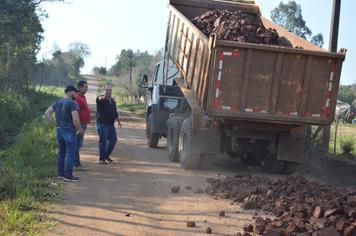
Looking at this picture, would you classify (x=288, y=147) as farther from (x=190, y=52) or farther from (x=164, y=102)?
(x=164, y=102)

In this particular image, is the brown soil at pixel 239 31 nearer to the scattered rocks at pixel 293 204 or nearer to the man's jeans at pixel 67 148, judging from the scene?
the scattered rocks at pixel 293 204

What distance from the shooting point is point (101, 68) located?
325 ft

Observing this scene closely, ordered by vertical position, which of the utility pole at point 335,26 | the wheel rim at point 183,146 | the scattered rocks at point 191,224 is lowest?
the scattered rocks at point 191,224

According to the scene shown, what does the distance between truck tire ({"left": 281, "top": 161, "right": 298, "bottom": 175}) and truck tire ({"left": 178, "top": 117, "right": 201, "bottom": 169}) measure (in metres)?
1.91

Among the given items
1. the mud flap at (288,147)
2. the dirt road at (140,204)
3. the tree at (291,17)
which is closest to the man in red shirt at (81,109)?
the dirt road at (140,204)

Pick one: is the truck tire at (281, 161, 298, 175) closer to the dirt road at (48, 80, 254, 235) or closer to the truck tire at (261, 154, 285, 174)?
the truck tire at (261, 154, 285, 174)

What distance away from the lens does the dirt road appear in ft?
20.5

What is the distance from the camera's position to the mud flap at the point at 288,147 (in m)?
10.7

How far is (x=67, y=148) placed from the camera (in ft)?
29.1

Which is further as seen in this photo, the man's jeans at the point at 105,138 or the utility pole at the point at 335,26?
the utility pole at the point at 335,26

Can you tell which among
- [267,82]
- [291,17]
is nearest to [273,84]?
[267,82]

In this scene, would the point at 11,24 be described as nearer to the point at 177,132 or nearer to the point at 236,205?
the point at 177,132

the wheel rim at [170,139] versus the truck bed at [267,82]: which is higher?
the truck bed at [267,82]

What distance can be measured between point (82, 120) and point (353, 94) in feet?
186
